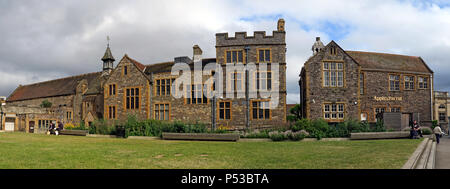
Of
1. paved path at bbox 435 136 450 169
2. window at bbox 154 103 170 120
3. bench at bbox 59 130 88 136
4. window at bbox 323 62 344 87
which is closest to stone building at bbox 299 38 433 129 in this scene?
window at bbox 323 62 344 87

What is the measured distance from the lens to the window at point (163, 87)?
3294 centimetres

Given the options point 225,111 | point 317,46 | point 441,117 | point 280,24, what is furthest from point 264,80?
point 441,117

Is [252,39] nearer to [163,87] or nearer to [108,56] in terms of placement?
[163,87]

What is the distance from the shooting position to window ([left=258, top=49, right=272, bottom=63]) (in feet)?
97.5

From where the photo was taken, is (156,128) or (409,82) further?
(409,82)

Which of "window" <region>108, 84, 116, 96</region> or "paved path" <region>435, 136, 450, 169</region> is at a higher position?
"window" <region>108, 84, 116, 96</region>

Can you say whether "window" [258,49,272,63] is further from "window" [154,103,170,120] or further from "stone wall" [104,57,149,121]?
"stone wall" [104,57,149,121]

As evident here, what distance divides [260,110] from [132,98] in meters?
15.4

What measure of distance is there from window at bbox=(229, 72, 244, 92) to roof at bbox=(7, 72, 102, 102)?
92.7 ft

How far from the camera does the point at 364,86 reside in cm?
3294

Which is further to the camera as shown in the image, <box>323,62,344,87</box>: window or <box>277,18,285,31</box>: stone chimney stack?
<box>277,18,285,31</box>: stone chimney stack
